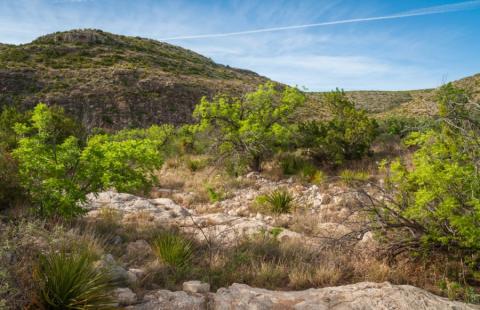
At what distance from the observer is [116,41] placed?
5025 cm

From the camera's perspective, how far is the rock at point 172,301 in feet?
11.3

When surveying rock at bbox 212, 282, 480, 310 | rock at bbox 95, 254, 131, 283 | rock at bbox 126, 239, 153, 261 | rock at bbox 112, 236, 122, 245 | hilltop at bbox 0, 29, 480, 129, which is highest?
hilltop at bbox 0, 29, 480, 129

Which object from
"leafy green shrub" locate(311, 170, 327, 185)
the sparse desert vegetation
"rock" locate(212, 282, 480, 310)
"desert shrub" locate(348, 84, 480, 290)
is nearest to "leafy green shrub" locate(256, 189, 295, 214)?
the sparse desert vegetation

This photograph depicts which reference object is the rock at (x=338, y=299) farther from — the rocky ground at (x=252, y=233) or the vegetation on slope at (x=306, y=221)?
the vegetation on slope at (x=306, y=221)

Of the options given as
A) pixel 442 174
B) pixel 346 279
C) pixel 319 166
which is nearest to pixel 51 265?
pixel 346 279

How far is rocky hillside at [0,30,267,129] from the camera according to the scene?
27766 mm

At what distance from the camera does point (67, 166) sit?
545 centimetres

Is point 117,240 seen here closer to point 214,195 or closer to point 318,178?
point 214,195

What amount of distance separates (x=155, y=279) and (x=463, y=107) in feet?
16.9

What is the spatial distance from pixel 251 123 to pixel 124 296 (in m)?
8.35

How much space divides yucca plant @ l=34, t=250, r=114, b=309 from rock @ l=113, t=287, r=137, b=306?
0.31ft

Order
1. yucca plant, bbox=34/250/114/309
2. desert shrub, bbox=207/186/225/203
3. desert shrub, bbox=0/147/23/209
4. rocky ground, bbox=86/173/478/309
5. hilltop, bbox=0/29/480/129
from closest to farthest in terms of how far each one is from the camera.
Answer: yucca plant, bbox=34/250/114/309 → rocky ground, bbox=86/173/478/309 → desert shrub, bbox=0/147/23/209 → desert shrub, bbox=207/186/225/203 → hilltop, bbox=0/29/480/129

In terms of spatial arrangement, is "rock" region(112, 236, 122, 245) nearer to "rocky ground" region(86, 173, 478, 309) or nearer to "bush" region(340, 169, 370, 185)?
"rocky ground" region(86, 173, 478, 309)

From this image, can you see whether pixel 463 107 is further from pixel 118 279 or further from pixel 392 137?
pixel 392 137
